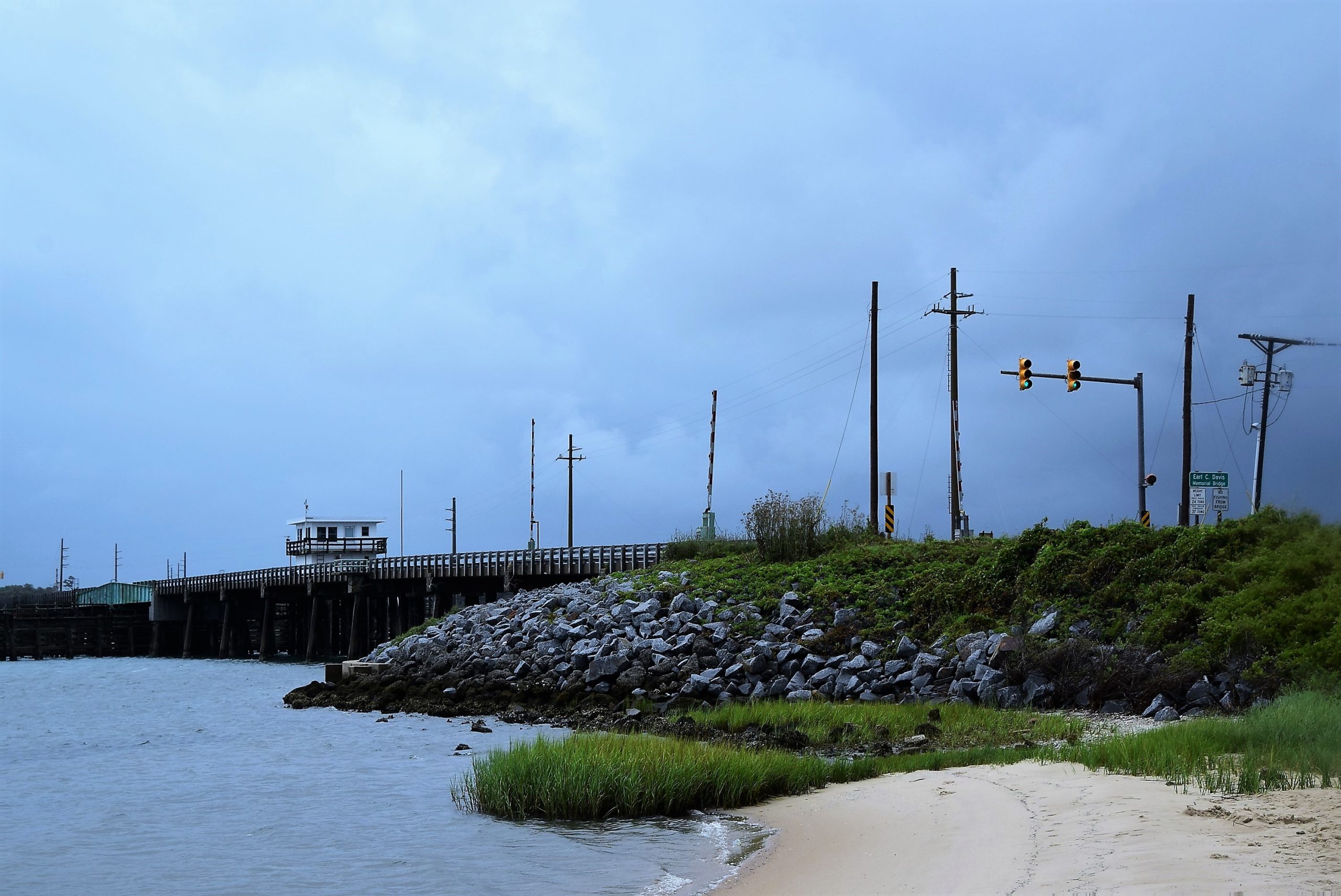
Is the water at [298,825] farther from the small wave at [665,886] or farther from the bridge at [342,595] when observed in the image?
the bridge at [342,595]

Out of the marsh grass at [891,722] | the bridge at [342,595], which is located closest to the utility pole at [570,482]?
the bridge at [342,595]

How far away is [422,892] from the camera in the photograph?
10188 millimetres

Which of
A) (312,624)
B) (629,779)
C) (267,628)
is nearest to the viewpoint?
(629,779)

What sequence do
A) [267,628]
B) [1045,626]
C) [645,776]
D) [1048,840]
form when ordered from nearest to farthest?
[1048,840]
[645,776]
[1045,626]
[267,628]

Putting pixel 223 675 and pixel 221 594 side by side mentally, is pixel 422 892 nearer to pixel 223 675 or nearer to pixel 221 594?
pixel 223 675

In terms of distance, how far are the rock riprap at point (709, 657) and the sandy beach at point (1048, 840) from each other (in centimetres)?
652

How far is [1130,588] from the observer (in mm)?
20297

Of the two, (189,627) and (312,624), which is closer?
(312,624)

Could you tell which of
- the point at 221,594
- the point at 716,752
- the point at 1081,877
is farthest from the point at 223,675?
the point at 1081,877

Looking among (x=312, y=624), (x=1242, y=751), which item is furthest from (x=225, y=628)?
(x=1242, y=751)

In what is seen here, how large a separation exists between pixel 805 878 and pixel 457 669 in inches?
821

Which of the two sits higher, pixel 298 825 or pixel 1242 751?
pixel 1242 751

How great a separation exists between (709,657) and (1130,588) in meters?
8.67

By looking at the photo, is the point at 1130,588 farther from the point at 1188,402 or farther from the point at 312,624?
the point at 312,624
